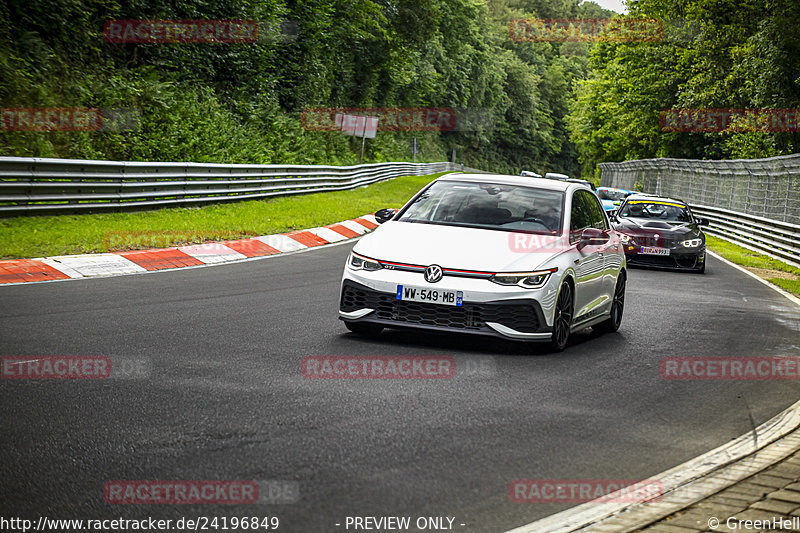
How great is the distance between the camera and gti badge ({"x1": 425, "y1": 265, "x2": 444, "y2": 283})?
26.7ft

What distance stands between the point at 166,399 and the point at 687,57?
47.8 metres

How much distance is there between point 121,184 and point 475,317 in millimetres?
11924

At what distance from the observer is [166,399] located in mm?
6176

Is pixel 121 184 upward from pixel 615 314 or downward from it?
upward

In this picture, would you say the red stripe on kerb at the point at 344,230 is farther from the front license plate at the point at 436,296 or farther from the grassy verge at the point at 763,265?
the front license plate at the point at 436,296

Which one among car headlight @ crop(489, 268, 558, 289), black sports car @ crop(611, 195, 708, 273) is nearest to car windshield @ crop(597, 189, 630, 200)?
black sports car @ crop(611, 195, 708, 273)

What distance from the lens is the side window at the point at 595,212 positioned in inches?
408

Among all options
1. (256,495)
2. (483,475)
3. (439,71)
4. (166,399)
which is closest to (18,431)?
(166,399)

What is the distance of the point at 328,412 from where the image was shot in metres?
6.08
